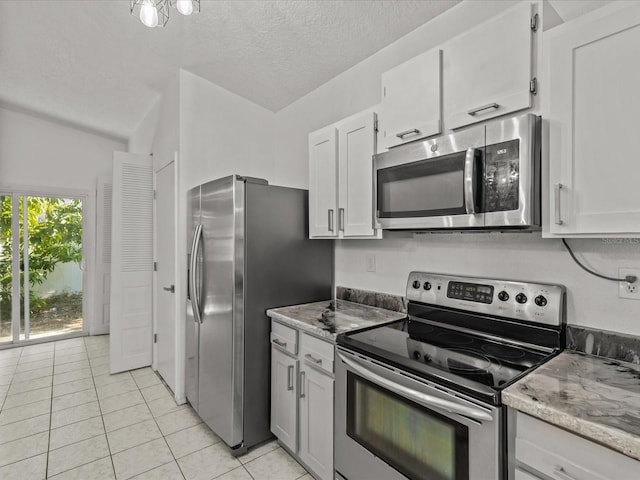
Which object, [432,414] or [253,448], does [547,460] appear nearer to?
[432,414]

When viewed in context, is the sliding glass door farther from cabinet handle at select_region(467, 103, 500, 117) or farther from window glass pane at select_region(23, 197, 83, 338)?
cabinet handle at select_region(467, 103, 500, 117)

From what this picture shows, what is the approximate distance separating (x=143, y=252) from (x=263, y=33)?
8.54 ft

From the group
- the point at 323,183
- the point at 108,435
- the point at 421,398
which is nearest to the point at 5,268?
the point at 108,435

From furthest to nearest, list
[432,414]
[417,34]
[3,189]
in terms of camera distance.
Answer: [3,189]
[417,34]
[432,414]

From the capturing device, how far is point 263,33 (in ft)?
7.85

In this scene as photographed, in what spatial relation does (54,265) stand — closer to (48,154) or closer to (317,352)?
(48,154)

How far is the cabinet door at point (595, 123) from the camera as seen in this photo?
3.59 feet

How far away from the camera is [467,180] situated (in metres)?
1.42

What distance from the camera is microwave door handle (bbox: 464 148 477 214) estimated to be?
141 centimetres

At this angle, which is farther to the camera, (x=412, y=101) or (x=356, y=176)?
(x=356, y=176)

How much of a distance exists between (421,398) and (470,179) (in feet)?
2.91

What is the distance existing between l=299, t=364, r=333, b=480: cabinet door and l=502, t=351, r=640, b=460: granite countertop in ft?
3.17

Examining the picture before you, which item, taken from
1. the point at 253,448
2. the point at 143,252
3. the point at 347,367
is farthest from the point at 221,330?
the point at 143,252

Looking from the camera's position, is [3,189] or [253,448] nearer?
[253,448]
